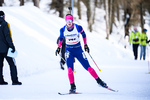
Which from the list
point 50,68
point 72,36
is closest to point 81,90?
point 72,36

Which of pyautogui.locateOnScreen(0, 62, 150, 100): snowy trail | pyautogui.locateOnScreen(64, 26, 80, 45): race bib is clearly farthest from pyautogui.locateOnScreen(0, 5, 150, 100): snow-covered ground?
pyautogui.locateOnScreen(64, 26, 80, 45): race bib

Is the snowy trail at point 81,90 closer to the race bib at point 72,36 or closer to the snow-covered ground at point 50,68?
the snow-covered ground at point 50,68

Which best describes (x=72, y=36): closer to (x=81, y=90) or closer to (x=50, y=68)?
(x=81, y=90)

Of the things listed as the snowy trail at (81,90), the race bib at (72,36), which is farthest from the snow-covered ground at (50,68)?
the race bib at (72,36)

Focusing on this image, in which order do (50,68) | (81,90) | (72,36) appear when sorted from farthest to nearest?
(50,68), (81,90), (72,36)

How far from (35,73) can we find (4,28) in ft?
11.6

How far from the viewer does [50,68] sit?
11883 millimetres

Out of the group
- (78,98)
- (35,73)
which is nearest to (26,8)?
(35,73)

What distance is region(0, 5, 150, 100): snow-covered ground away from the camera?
6113mm

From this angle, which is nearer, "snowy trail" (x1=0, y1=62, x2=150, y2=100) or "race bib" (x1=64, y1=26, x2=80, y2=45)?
"snowy trail" (x1=0, y1=62, x2=150, y2=100)

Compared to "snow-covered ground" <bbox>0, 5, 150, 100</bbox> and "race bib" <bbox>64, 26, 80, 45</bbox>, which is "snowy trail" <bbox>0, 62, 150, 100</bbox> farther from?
"race bib" <bbox>64, 26, 80, 45</bbox>

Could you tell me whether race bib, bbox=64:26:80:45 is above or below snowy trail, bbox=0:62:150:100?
above

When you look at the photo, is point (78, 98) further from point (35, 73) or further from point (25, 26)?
point (25, 26)

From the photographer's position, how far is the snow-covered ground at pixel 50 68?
6.11 meters
